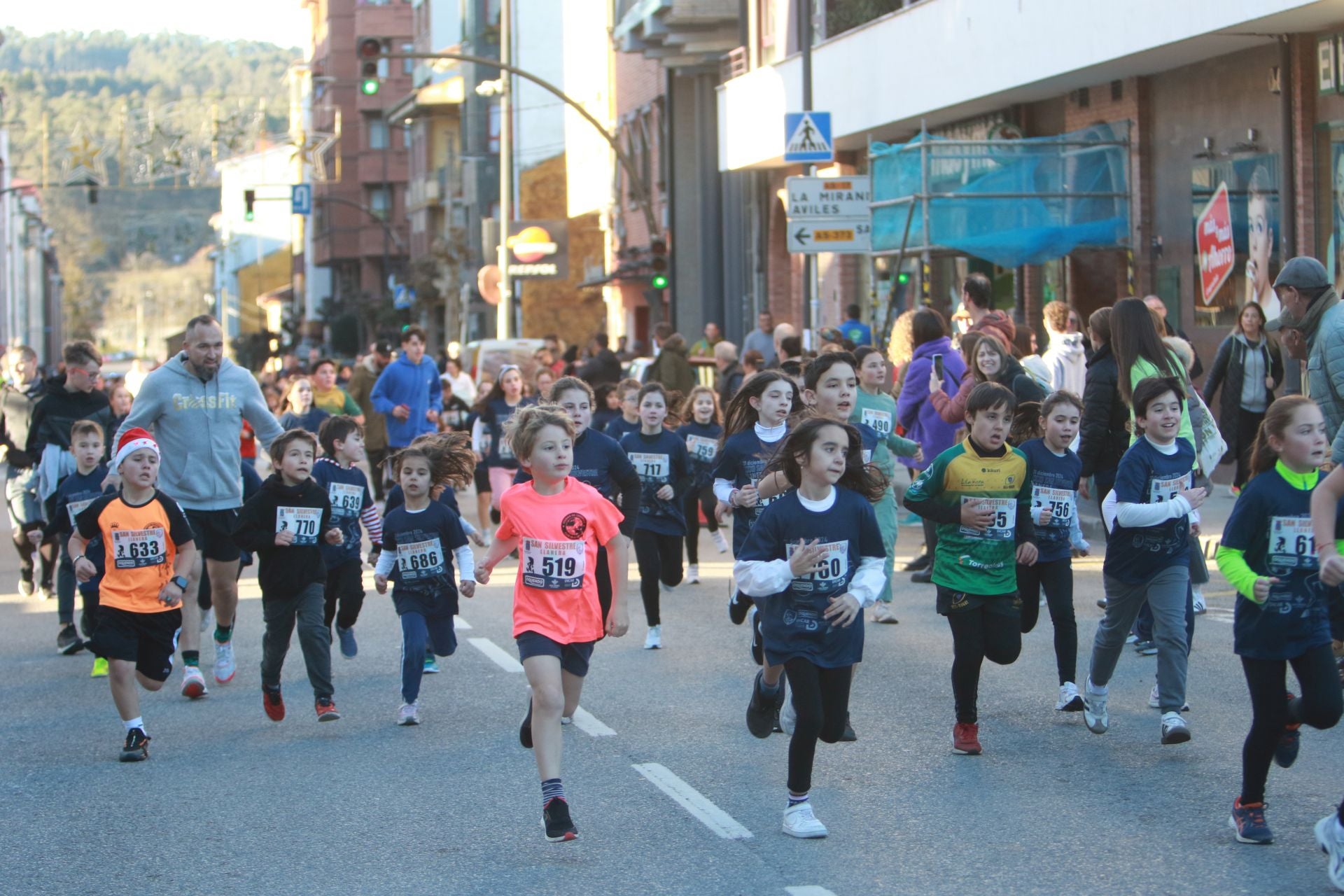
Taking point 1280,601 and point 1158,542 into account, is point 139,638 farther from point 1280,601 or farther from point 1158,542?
point 1280,601

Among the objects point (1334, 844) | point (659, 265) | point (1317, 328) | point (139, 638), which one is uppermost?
point (659, 265)

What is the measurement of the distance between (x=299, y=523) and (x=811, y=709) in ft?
11.9

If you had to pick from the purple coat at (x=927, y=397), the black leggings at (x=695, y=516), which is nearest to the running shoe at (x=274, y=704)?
the black leggings at (x=695, y=516)

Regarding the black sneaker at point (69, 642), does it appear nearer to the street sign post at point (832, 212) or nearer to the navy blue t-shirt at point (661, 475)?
the navy blue t-shirt at point (661, 475)

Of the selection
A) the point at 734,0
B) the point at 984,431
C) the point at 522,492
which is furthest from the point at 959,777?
the point at 734,0

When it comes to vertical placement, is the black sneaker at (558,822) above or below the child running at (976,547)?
below

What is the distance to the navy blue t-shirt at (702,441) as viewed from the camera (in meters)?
12.1

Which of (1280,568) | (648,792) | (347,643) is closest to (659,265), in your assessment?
(347,643)

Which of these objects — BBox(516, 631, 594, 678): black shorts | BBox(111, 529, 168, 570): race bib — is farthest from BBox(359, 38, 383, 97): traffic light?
BBox(516, 631, 594, 678): black shorts

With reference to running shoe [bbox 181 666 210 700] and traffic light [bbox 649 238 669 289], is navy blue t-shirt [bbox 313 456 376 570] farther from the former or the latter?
traffic light [bbox 649 238 669 289]

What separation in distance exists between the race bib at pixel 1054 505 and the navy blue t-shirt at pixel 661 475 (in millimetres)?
2881

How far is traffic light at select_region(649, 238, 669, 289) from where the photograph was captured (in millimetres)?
31531

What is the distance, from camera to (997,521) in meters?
7.68

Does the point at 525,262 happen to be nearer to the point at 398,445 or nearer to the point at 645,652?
the point at 398,445
